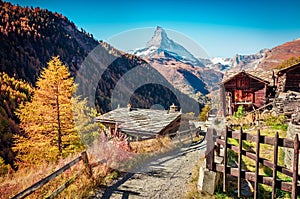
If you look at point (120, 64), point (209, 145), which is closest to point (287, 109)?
point (209, 145)

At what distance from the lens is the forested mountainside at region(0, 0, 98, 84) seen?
80.2 meters

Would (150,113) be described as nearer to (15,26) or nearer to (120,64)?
(15,26)

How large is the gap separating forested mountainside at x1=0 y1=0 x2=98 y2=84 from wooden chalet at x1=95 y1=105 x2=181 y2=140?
66453mm

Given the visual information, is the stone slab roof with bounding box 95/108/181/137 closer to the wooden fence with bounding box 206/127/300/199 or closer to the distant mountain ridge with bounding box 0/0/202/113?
the wooden fence with bounding box 206/127/300/199

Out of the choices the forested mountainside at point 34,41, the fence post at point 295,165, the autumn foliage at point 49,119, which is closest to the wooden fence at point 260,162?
the fence post at point 295,165

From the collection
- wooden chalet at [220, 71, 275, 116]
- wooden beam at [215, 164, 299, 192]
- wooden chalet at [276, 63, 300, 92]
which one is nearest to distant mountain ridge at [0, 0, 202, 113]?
wooden chalet at [220, 71, 275, 116]

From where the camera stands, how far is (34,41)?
320 feet

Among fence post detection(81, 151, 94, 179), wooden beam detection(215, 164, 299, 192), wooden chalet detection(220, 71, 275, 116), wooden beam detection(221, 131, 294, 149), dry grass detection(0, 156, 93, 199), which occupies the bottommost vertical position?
dry grass detection(0, 156, 93, 199)

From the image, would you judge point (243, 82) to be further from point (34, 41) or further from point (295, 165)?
point (34, 41)

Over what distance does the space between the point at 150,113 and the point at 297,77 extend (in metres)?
15.3

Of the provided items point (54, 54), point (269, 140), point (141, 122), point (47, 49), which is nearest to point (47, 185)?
point (269, 140)

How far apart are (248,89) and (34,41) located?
95667 millimetres

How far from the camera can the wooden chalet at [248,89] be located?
26031 millimetres

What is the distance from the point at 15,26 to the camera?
94.7m
